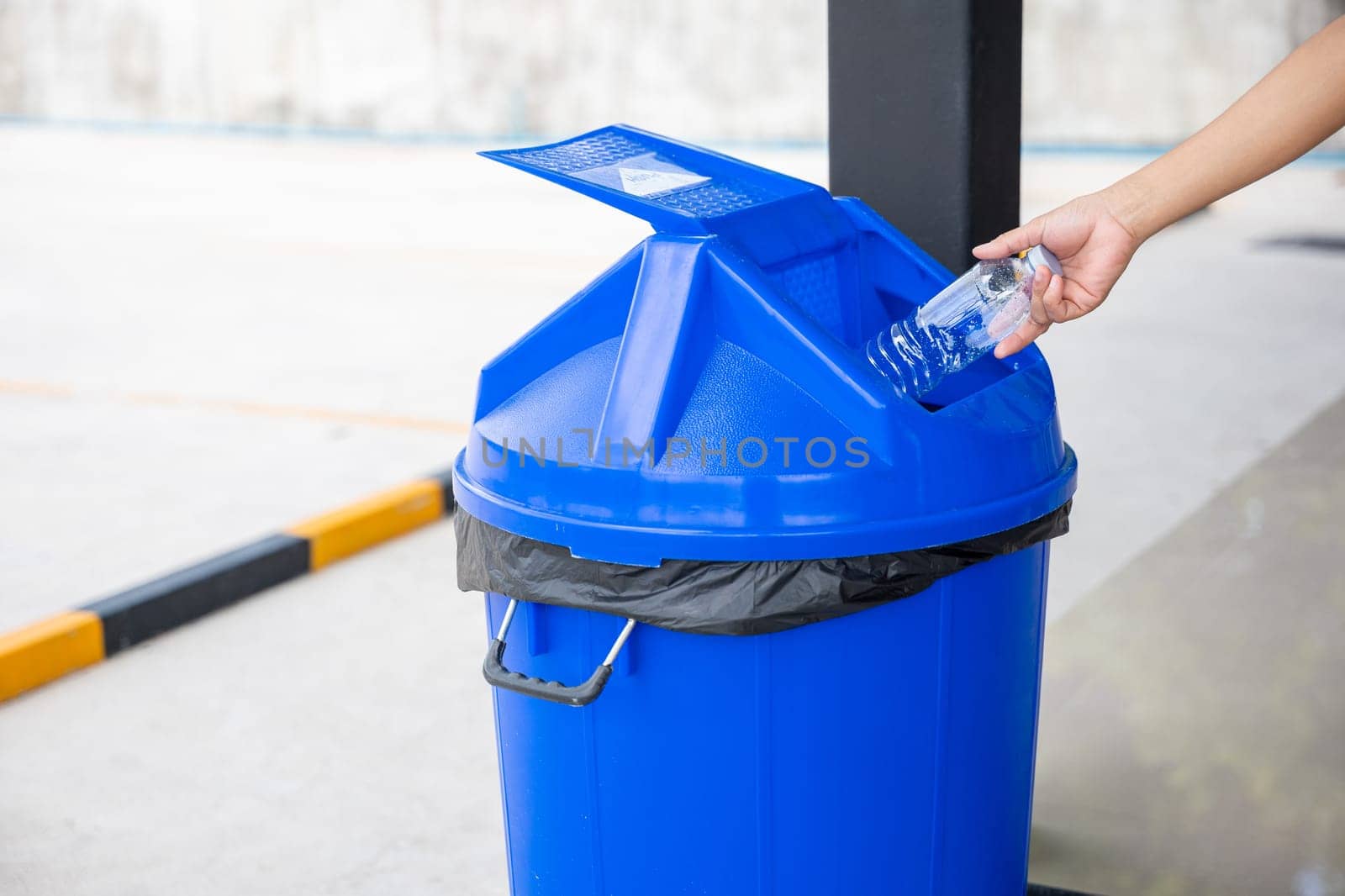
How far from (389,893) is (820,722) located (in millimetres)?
1144

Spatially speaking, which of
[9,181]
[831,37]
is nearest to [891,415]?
[831,37]

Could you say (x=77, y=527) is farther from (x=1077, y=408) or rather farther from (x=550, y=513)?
(x=1077, y=408)

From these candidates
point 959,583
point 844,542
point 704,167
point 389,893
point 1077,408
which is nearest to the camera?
point 844,542

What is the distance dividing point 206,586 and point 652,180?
2.32m

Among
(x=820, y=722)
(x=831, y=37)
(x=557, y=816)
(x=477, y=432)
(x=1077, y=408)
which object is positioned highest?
(x=831, y=37)

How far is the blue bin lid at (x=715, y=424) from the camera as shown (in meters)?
1.55

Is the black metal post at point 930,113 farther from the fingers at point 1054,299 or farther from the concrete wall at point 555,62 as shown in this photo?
the concrete wall at point 555,62

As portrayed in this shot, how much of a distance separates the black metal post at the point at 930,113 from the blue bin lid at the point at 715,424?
1.72 ft

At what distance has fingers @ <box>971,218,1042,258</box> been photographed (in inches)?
68.0

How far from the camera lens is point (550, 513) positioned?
1630 mm

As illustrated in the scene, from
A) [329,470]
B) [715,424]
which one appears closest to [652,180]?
[715,424]

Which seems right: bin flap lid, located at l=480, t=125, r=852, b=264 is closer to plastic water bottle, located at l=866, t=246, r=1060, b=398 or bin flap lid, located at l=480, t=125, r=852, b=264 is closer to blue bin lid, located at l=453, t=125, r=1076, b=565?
blue bin lid, located at l=453, t=125, r=1076, b=565

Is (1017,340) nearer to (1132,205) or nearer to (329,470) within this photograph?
(1132,205)

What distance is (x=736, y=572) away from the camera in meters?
1.55
